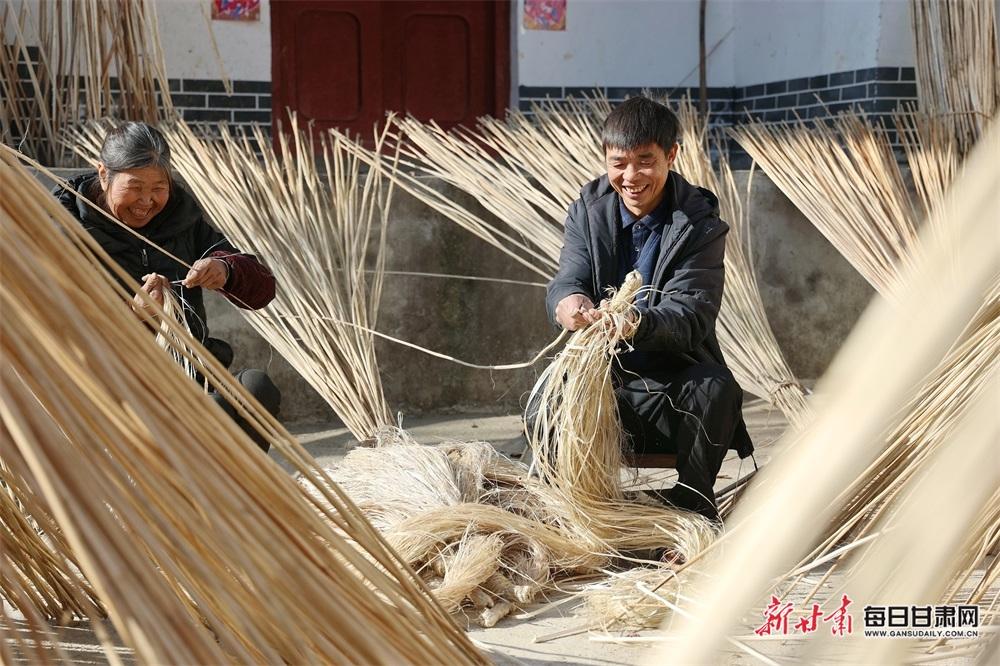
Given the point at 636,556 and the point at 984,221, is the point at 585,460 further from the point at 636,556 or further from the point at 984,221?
the point at 984,221

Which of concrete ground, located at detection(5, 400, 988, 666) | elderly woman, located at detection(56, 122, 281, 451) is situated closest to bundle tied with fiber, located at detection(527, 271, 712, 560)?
concrete ground, located at detection(5, 400, 988, 666)

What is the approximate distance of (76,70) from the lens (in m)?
3.87

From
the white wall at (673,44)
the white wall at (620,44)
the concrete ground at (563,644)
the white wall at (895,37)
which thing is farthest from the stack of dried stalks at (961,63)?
the concrete ground at (563,644)

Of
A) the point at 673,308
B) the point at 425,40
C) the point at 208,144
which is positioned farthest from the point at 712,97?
the point at 673,308

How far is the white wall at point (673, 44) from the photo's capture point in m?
5.25

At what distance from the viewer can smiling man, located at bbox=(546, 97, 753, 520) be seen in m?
2.39

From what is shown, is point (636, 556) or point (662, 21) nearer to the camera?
point (636, 556)

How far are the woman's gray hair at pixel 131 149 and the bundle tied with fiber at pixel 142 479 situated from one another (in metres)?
1.32

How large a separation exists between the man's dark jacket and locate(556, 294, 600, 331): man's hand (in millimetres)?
78

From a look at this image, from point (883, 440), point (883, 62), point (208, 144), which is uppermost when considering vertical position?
point (883, 62)

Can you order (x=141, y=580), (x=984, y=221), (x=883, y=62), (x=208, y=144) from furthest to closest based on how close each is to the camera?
1. (x=883, y=62)
2. (x=208, y=144)
3. (x=141, y=580)
4. (x=984, y=221)

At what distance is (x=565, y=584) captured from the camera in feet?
7.45

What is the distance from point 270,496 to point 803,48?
15.6ft

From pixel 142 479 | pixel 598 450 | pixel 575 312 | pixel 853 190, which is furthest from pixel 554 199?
pixel 142 479
